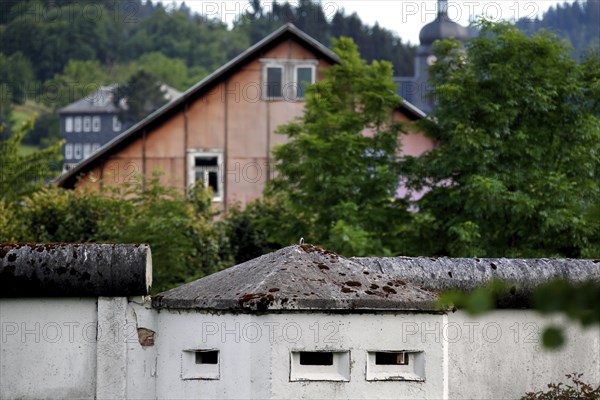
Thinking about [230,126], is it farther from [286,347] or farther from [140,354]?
[286,347]

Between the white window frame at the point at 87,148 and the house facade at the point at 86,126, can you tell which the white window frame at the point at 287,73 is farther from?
the white window frame at the point at 87,148

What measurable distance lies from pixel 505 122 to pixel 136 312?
45.8 feet

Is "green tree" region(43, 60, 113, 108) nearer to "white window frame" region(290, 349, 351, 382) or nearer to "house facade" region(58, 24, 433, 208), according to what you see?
"house facade" region(58, 24, 433, 208)

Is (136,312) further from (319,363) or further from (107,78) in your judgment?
(107,78)

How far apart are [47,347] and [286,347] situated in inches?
90.4

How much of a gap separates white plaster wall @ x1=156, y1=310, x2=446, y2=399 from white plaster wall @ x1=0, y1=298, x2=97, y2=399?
2.77 feet

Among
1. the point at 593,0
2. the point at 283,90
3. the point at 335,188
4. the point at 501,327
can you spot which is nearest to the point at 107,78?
the point at 593,0

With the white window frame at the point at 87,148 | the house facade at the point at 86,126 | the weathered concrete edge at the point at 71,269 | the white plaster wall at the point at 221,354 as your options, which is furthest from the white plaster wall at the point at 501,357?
the white window frame at the point at 87,148

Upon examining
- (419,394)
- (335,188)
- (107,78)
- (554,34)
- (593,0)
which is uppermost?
(107,78)

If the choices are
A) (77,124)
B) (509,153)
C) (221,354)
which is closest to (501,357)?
(221,354)

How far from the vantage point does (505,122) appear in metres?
25.3

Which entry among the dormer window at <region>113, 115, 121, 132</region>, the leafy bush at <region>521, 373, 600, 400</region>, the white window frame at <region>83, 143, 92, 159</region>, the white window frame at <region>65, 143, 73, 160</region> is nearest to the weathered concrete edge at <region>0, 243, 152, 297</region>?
the leafy bush at <region>521, 373, 600, 400</region>

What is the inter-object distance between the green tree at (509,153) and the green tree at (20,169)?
17.1 meters

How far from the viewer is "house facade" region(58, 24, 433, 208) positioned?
41906mm
